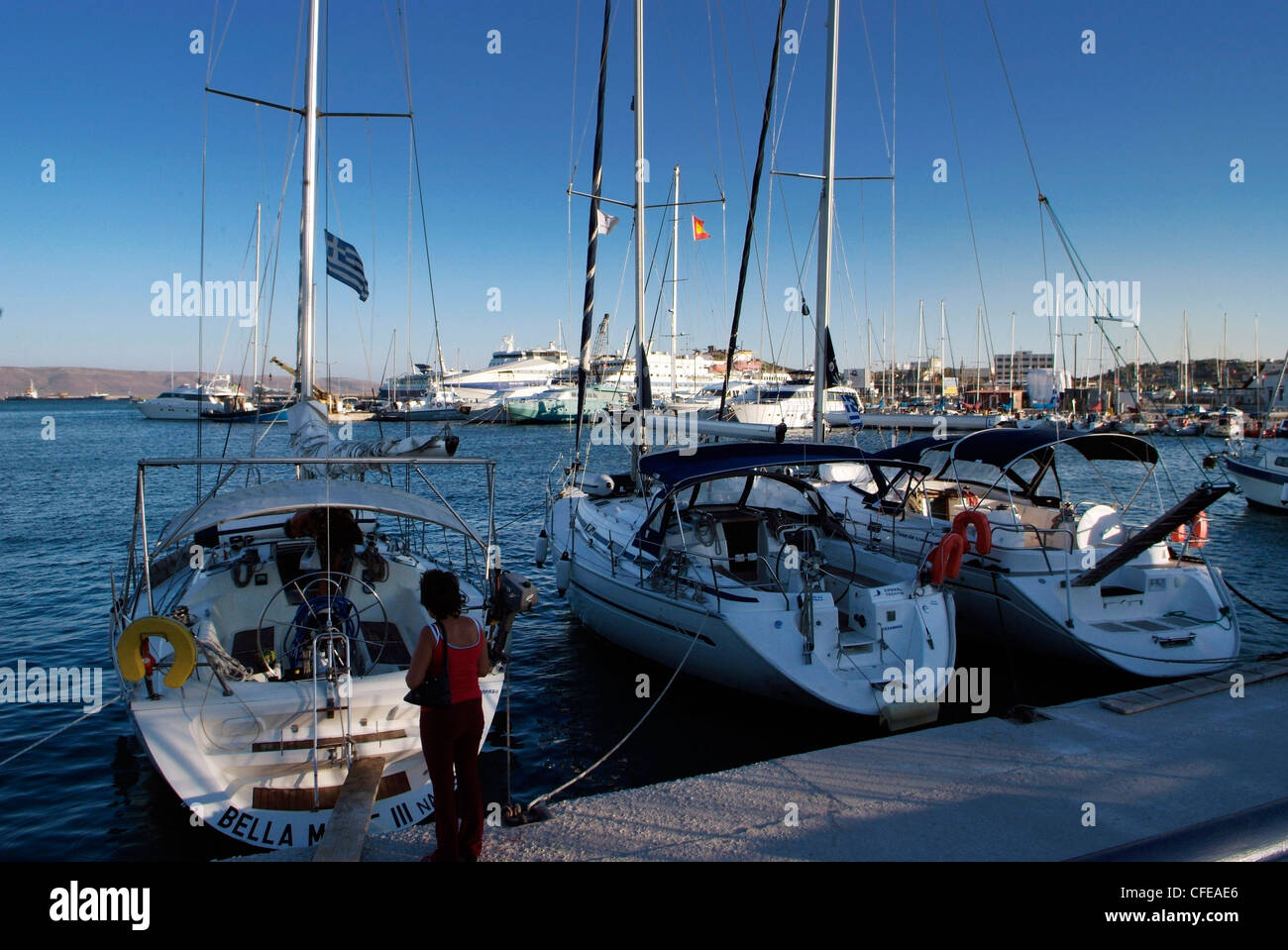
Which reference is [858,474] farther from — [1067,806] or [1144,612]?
[1067,806]

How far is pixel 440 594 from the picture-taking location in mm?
4961

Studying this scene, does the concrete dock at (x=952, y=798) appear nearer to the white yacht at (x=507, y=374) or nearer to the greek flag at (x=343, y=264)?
the greek flag at (x=343, y=264)

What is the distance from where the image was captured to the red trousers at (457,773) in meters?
4.55

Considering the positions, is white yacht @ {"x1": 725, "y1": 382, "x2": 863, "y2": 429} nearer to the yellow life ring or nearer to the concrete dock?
the concrete dock

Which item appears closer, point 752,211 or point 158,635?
point 158,635

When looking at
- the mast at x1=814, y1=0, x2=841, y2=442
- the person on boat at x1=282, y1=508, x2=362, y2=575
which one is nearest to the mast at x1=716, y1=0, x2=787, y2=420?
the mast at x1=814, y1=0, x2=841, y2=442

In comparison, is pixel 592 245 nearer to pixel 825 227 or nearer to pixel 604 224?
pixel 604 224

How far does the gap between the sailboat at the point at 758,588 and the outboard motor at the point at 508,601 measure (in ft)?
9.95

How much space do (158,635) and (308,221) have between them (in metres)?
8.61

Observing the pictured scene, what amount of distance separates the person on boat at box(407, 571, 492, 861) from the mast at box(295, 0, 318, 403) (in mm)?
8755

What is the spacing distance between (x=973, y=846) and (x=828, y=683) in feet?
14.2

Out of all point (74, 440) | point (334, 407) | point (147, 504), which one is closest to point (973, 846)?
point (334, 407)

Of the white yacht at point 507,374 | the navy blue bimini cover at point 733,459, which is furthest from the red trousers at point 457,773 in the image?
the white yacht at point 507,374

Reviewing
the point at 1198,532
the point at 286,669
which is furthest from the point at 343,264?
the point at 1198,532
